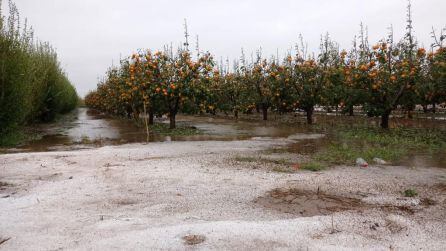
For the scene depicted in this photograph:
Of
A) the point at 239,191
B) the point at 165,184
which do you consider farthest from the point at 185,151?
the point at 239,191

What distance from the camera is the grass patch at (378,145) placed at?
29.3 feet

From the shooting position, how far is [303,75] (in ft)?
63.8

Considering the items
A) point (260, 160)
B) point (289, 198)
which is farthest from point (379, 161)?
point (289, 198)

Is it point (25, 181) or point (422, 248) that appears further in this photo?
point (25, 181)

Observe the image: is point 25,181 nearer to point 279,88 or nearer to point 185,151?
point 185,151

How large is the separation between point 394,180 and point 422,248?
9.92ft

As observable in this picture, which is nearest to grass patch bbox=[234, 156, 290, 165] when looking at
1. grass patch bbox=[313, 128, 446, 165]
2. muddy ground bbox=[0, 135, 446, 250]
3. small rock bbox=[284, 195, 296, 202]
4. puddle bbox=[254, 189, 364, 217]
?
muddy ground bbox=[0, 135, 446, 250]

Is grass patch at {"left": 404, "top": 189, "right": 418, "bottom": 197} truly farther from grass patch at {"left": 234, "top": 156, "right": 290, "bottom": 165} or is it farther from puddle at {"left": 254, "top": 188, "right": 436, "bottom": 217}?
grass patch at {"left": 234, "top": 156, "right": 290, "bottom": 165}

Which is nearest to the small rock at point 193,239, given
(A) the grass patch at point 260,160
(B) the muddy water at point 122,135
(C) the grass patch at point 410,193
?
(C) the grass patch at point 410,193

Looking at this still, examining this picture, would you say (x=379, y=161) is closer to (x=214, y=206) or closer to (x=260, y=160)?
(x=260, y=160)

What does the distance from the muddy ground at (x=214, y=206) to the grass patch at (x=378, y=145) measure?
4.28ft

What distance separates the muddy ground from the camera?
3.84 m

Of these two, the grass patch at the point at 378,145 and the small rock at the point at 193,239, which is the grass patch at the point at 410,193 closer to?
the grass patch at the point at 378,145

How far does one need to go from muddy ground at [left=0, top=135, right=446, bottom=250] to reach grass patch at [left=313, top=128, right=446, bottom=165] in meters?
1.30
